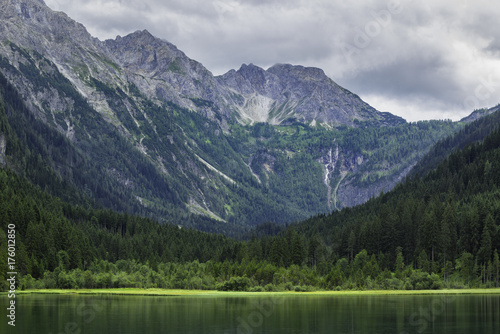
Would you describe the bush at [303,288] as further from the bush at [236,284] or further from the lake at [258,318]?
the lake at [258,318]

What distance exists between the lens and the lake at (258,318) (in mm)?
77500

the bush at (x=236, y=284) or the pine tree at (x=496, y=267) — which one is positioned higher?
the pine tree at (x=496, y=267)

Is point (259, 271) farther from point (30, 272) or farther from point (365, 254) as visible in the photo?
point (30, 272)

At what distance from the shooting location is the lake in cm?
7750

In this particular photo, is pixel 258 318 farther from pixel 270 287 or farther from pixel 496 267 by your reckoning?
pixel 496 267

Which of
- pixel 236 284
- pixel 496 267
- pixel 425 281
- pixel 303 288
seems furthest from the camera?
pixel 236 284

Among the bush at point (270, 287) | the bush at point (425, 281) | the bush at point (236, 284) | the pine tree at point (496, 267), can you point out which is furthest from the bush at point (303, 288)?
the pine tree at point (496, 267)

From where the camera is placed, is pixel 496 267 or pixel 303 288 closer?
pixel 496 267

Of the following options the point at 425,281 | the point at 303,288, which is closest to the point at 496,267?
the point at 425,281

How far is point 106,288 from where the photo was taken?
18012 cm

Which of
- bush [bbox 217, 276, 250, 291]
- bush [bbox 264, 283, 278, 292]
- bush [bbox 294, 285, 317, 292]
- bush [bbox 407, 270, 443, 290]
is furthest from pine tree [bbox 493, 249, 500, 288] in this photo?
bush [bbox 217, 276, 250, 291]

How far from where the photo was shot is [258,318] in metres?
92.8

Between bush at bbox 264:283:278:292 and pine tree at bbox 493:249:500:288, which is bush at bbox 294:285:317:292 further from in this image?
pine tree at bbox 493:249:500:288

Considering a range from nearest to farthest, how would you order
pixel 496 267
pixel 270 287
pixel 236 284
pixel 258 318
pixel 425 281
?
pixel 258 318, pixel 496 267, pixel 425 281, pixel 270 287, pixel 236 284
